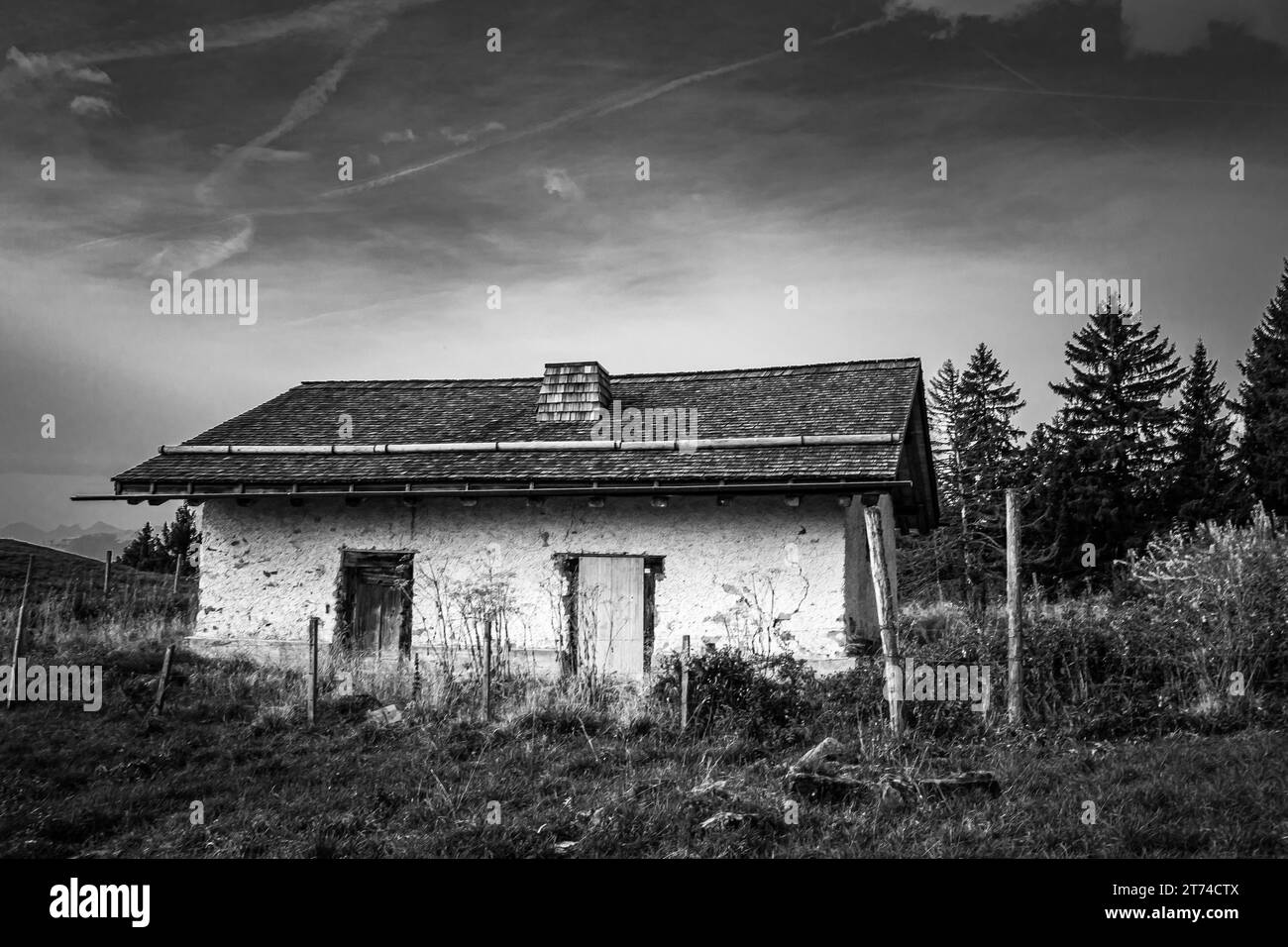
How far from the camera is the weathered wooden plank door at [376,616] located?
44.2 feet

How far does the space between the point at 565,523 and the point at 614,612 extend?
1.45 metres

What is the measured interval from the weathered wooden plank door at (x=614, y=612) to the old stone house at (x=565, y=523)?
0.03m

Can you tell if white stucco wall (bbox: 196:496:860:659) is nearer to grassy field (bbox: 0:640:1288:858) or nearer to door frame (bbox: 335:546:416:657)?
door frame (bbox: 335:546:416:657)

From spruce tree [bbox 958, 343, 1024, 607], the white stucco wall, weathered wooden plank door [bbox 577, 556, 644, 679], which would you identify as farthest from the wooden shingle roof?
spruce tree [bbox 958, 343, 1024, 607]

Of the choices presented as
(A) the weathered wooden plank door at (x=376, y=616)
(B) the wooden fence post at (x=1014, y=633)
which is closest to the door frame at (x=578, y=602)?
(A) the weathered wooden plank door at (x=376, y=616)

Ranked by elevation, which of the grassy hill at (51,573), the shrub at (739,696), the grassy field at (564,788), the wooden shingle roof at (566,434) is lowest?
the grassy field at (564,788)

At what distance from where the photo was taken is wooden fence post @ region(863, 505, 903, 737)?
8.55m

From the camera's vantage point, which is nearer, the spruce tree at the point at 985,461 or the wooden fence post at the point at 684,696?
the wooden fence post at the point at 684,696

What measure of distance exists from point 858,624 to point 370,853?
27.4 feet

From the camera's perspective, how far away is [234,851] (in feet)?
19.0

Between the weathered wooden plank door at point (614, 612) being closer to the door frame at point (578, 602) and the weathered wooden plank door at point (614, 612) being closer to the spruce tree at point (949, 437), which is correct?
the door frame at point (578, 602)

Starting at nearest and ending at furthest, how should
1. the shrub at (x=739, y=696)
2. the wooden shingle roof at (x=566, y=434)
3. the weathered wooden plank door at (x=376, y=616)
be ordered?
the shrub at (x=739, y=696) → the wooden shingle roof at (x=566, y=434) → the weathered wooden plank door at (x=376, y=616)
